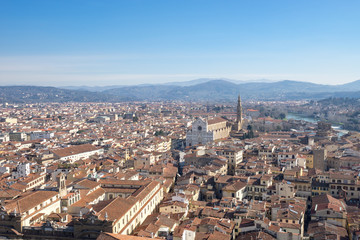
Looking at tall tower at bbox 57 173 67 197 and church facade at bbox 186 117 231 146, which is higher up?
tall tower at bbox 57 173 67 197

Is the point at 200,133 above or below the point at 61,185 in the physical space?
below

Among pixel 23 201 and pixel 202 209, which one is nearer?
pixel 23 201

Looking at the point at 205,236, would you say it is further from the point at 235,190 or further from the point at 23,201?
the point at 23,201

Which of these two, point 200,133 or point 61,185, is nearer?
point 61,185

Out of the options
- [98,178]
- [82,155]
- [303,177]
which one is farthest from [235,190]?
[82,155]

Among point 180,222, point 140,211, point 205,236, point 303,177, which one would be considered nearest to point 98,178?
point 140,211

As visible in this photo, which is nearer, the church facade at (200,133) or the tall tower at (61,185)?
the tall tower at (61,185)

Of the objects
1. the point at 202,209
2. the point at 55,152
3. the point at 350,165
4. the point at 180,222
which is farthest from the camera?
the point at 55,152

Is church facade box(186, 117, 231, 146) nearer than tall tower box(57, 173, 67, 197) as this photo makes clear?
No

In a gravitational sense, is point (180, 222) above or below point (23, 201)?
below

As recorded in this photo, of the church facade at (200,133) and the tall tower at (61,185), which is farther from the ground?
the tall tower at (61,185)

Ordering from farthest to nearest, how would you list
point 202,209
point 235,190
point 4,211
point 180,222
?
1. point 235,190
2. point 202,209
3. point 180,222
4. point 4,211
